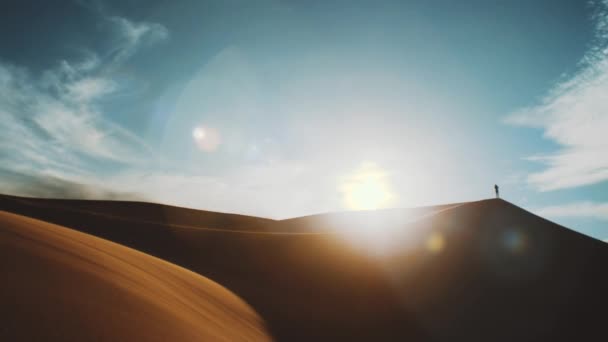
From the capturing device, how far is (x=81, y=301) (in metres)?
3.11

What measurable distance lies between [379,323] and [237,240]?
10.3m

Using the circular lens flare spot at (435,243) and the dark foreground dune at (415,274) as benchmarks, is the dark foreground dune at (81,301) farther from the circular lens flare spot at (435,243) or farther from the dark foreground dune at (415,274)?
the circular lens flare spot at (435,243)

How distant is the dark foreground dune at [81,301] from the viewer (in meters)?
2.50

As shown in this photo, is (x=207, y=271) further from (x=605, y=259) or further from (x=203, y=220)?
(x=203, y=220)

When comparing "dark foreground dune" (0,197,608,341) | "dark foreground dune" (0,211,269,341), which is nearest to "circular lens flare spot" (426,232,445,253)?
"dark foreground dune" (0,197,608,341)

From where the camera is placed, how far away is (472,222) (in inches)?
808

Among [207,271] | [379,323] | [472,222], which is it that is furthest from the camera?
[472,222]

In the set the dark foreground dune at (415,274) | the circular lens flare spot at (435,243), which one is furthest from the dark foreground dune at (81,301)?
the circular lens flare spot at (435,243)

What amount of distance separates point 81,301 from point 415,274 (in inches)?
560

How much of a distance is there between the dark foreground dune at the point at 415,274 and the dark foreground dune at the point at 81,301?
3995 mm

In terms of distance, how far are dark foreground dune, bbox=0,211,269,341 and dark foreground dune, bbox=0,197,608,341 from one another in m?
4.00

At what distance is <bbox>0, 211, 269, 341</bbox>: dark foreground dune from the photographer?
2.50 m

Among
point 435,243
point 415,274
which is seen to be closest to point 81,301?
point 415,274

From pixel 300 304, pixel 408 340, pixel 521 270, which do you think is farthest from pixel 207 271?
pixel 521 270
